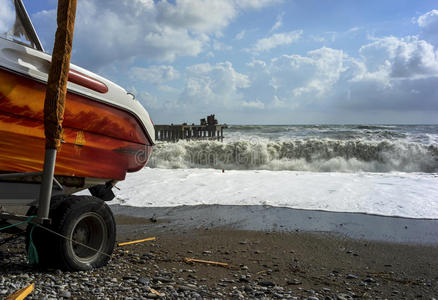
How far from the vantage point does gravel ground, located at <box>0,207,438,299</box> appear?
3014mm

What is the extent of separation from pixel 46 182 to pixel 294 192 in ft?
20.0

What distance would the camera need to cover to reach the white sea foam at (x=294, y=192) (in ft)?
22.5

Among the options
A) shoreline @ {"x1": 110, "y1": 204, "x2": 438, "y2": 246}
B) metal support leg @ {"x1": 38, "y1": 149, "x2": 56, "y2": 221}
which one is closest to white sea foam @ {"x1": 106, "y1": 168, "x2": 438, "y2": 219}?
shoreline @ {"x1": 110, "y1": 204, "x2": 438, "y2": 246}

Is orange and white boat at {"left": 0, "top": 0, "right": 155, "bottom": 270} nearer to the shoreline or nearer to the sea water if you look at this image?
the shoreline

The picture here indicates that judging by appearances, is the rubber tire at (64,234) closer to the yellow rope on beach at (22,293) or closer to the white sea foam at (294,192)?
the yellow rope on beach at (22,293)

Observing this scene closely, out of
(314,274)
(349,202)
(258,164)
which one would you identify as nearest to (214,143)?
(258,164)

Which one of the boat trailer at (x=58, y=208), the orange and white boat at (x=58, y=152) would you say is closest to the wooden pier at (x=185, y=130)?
the orange and white boat at (x=58, y=152)

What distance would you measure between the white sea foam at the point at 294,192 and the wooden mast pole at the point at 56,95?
4386 millimetres

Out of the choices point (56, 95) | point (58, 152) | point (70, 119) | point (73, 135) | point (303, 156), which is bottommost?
point (303, 156)

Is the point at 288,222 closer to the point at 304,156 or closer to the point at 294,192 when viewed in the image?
the point at 294,192

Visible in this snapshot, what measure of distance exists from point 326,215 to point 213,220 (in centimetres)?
201

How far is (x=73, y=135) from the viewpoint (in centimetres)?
389

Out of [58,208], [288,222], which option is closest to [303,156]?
[288,222]

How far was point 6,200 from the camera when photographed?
3.46 metres
